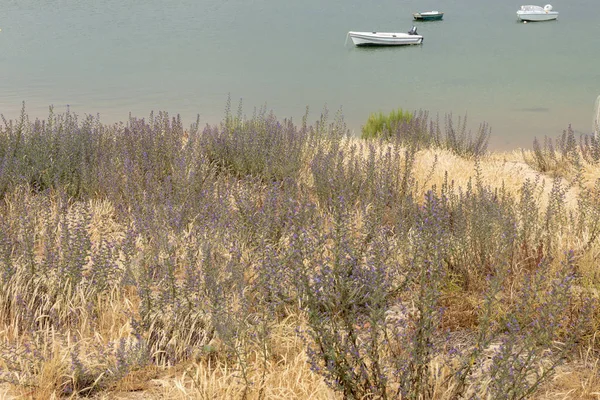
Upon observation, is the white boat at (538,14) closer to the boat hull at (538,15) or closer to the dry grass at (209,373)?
the boat hull at (538,15)

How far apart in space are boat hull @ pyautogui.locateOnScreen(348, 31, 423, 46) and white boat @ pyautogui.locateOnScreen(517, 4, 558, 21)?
55.2ft

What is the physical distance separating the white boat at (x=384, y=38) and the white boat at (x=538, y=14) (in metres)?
16.8

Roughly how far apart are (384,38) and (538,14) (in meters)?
20.5

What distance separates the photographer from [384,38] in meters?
39.8

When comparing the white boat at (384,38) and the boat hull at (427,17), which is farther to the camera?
the boat hull at (427,17)

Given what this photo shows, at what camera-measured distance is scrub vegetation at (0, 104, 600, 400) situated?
2637 mm

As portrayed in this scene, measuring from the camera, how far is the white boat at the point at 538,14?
53.0 meters

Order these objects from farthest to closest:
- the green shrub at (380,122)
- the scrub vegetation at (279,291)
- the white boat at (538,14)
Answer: the white boat at (538,14) → the green shrub at (380,122) → the scrub vegetation at (279,291)

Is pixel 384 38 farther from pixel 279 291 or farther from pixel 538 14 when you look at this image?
pixel 279 291

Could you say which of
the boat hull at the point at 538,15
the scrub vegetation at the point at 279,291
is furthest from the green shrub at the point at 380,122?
the boat hull at the point at 538,15

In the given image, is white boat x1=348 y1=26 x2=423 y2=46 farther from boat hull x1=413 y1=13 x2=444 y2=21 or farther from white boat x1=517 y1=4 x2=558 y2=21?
white boat x1=517 y1=4 x2=558 y2=21

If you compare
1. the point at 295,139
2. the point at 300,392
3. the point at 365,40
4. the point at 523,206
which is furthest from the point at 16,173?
the point at 365,40

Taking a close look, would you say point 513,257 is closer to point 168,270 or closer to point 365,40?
point 168,270

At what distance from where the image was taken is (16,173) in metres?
5.59
